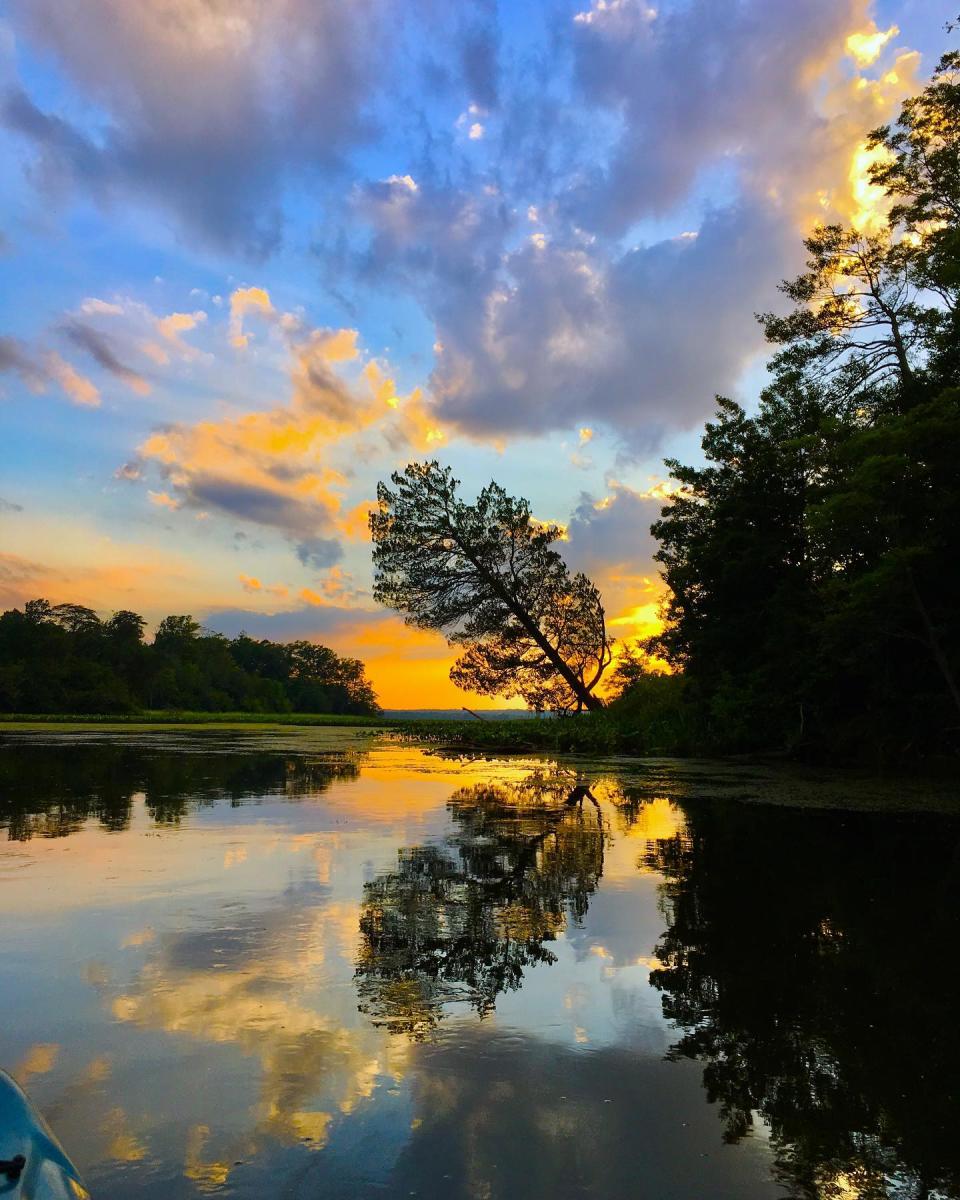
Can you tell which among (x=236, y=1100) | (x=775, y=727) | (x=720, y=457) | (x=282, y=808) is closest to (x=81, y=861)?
(x=282, y=808)

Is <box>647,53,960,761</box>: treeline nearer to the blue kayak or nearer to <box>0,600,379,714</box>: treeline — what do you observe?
the blue kayak

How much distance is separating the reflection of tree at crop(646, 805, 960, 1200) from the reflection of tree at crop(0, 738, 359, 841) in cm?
710

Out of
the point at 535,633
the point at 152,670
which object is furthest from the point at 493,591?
the point at 152,670

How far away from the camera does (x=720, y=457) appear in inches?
953

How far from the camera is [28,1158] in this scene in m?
1.82

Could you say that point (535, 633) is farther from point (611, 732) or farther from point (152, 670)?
point (152, 670)

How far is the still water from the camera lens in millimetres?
2701

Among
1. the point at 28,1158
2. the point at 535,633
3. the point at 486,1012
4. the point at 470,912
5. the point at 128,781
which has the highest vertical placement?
the point at 535,633

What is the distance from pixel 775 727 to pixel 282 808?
46.5ft

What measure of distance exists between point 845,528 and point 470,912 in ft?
43.8

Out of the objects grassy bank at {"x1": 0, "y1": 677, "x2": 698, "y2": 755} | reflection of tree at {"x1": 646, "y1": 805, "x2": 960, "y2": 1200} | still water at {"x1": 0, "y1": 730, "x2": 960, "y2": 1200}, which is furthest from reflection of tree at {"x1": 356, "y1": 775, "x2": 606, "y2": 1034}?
grassy bank at {"x1": 0, "y1": 677, "x2": 698, "y2": 755}

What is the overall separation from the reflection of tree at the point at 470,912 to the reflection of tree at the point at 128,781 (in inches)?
172

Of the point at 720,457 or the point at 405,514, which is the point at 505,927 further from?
the point at 405,514

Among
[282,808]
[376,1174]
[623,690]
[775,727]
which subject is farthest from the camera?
[623,690]
